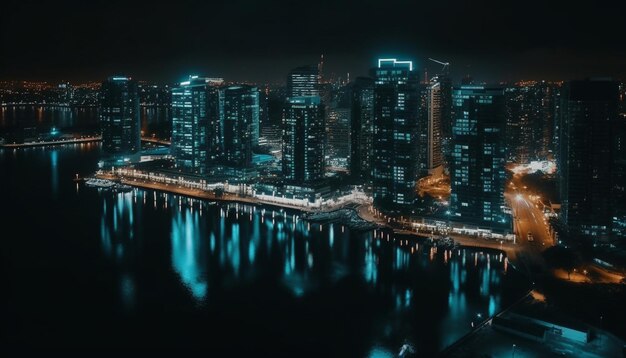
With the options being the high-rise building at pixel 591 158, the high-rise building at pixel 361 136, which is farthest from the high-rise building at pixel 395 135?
the high-rise building at pixel 591 158

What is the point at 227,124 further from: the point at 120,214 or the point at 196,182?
the point at 120,214

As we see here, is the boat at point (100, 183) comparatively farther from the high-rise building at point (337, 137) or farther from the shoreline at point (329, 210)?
the high-rise building at point (337, 137)

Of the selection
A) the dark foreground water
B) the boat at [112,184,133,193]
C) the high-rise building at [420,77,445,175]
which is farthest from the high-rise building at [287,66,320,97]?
the dark foreground water

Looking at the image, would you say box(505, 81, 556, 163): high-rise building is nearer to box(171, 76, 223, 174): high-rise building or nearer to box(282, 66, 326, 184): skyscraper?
box(282, 66, 326, 184): skyscraper

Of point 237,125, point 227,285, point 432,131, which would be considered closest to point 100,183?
point 237,125

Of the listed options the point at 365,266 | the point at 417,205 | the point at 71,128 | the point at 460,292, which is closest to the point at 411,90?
the point at 417,205

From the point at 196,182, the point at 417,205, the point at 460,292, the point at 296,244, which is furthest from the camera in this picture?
the point at 196,182
